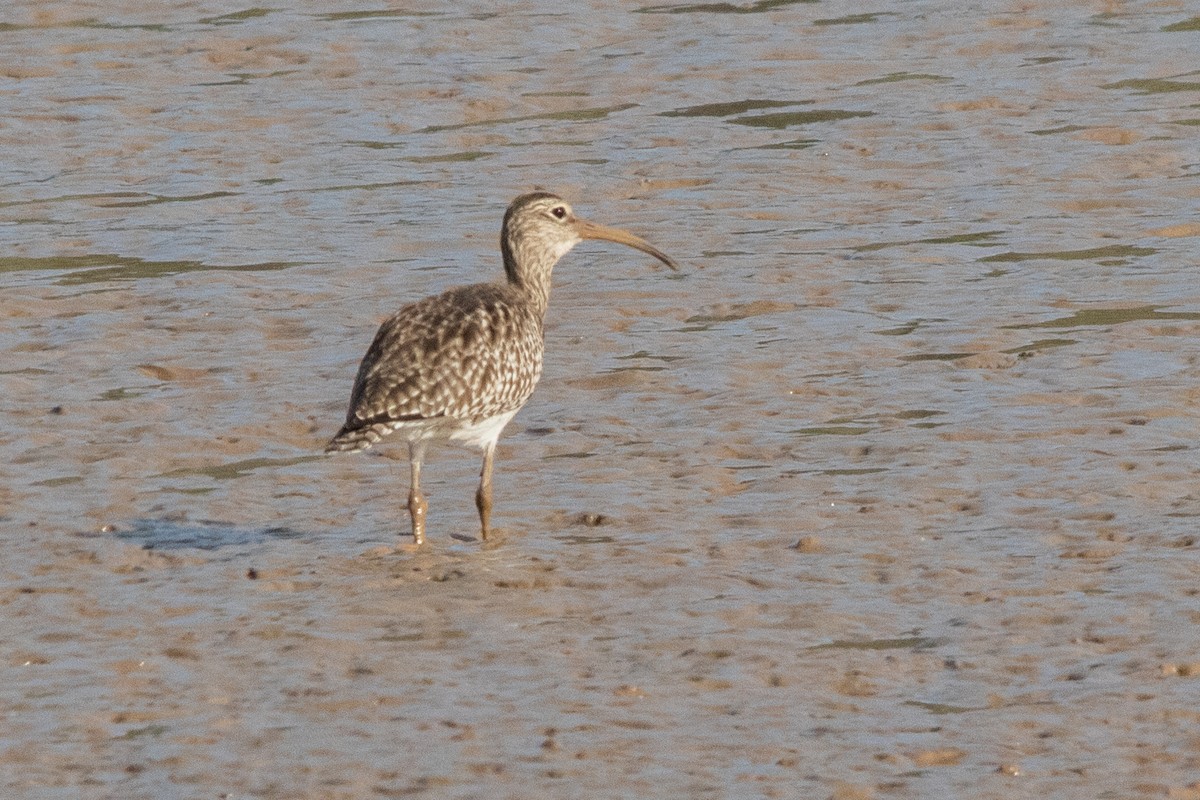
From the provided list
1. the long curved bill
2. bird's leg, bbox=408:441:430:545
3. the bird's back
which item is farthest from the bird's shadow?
the long curved bill

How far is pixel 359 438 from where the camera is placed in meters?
10.9

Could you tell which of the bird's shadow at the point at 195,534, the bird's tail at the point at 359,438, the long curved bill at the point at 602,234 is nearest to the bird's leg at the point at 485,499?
the bird's tail at the point at 359,438

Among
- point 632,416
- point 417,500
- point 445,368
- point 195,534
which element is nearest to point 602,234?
point 632,416

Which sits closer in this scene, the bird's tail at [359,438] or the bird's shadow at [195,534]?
the bird's tail at [359,438]

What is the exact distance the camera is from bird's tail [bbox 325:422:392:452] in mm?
10930

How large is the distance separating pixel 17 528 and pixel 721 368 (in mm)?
4674

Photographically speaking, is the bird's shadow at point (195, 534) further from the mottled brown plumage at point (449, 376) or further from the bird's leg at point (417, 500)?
the mottled brown plumage at point (449, 376)

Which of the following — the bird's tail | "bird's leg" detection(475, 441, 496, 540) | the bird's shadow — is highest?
the bird's tail

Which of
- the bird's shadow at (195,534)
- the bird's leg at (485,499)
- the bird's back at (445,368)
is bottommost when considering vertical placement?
the bird's shadow at (195,534)

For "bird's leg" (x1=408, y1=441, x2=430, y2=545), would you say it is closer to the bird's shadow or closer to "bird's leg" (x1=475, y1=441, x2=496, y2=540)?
"bird's leg" (x1=475, y1=441, x2=496, y2=540)

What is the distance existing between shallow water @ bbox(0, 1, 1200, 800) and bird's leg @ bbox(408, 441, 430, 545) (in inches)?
6.9

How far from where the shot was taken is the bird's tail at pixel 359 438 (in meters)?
10.9

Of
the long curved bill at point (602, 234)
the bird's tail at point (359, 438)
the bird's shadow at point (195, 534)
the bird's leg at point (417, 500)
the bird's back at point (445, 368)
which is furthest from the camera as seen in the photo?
the long curved bill at point (602, 234)

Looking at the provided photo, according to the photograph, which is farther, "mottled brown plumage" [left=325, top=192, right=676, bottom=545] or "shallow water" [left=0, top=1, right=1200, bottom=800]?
"mottled brown plumage" [left=325, top=192, right=676, bottom=545]
